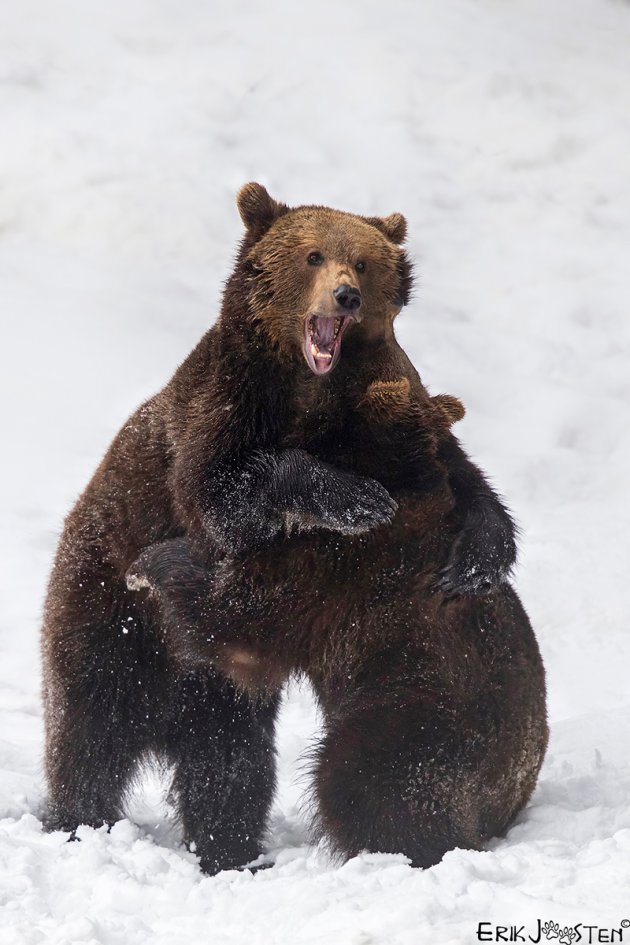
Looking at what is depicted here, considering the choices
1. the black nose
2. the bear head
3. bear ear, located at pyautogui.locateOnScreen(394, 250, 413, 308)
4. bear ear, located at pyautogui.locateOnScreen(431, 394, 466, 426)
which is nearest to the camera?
the black nose

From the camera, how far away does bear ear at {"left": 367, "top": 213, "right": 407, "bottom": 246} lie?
4.95 m

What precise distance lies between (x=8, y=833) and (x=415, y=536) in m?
1.77

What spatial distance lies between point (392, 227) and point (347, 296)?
82 centimetres

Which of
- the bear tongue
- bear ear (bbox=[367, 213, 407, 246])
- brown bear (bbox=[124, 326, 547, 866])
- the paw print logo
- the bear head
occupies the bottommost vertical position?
the paw print logo

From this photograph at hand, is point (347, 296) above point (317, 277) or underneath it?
underneath

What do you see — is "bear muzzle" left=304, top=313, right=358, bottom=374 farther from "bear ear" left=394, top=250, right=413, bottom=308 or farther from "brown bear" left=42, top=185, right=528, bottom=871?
"bear ear" left=394, top=250, right=413, bottom=308

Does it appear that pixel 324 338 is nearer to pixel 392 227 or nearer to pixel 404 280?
pixel 404 280

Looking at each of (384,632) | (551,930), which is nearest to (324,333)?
(384,632)

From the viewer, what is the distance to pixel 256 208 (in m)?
4.82

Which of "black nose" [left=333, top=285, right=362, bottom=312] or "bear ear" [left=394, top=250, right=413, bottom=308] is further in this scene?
"bear ear" [left=394, top=250, right=413, bottom=308]

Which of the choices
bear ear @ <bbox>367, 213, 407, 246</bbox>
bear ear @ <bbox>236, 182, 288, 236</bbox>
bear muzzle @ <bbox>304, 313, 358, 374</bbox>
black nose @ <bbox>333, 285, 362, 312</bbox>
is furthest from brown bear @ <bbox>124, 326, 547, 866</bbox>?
bear ear @ <bbox>236, 182, 288, 236</bbox>

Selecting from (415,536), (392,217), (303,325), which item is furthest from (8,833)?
(392,217)

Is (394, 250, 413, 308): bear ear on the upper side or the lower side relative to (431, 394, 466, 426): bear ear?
upper

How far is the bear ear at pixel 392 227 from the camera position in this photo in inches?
195
